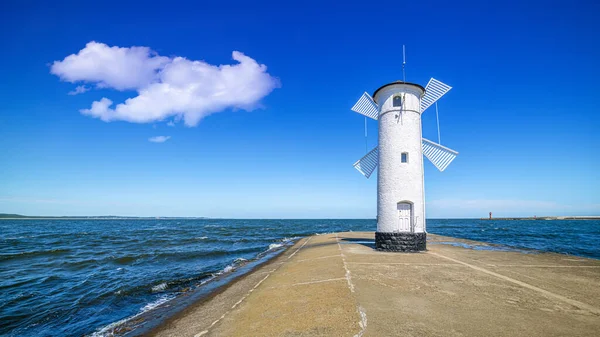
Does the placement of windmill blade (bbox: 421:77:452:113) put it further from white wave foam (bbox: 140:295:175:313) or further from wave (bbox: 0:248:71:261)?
wave (bbox: 0:248:71:261)

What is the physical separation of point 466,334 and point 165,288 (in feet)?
42.9

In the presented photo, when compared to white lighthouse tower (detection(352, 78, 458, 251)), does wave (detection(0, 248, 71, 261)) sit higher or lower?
lower

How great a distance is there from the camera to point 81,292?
516 inches

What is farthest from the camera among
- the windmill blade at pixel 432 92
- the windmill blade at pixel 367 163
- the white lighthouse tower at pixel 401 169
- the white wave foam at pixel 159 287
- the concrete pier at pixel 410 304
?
the windmill blade at pixel 367 163

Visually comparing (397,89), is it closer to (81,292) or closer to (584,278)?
(584,278)

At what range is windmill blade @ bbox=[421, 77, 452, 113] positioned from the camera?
1580 cm

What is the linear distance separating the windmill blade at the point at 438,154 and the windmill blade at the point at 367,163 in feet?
9.55

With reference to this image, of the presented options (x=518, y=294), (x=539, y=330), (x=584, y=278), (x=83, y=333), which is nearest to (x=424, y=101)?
(x=584, y=278)

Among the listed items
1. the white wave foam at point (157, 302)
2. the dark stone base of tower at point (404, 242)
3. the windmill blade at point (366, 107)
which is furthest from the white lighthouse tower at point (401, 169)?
the white wave foam at point (157, 302)

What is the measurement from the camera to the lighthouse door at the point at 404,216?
14258mm

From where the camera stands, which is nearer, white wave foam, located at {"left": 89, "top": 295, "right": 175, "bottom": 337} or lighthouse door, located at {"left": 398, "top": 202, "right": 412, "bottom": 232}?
white wave foam, located at {"left": 89, "top": 295, "right": 175, "bottom": 337}

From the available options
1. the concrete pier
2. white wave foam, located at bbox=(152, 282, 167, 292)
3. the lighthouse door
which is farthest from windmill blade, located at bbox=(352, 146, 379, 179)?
white wave foam, located at bbox=(152, 282, 167, 292)

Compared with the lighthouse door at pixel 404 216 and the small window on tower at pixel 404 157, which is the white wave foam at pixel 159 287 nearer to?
the lighthouse door at pixel 404 216

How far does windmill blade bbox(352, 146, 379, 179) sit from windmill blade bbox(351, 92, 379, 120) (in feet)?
7.13
